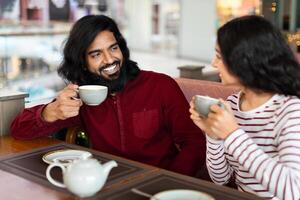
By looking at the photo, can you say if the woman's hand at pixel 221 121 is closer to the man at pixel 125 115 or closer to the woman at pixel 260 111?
the woman at pixel 260 111

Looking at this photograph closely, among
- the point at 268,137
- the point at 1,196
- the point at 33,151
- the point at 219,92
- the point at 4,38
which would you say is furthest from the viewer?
the point at 4,38

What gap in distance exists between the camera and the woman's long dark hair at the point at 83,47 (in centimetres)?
186

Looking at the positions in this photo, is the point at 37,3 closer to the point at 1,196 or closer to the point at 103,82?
the point at 103,82

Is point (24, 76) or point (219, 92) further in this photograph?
point (24, 76)

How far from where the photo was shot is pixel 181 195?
3.75 ft

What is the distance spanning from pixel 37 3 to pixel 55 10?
33cm

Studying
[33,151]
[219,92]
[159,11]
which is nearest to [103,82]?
[33,151]

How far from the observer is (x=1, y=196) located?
1212mm

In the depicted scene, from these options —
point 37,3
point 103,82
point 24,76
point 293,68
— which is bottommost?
point 24,76

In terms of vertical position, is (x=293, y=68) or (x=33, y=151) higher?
(x=293, y=68)

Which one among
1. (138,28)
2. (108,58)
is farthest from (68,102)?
(138,28)

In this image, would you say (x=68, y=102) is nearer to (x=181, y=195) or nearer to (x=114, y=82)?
(x=114, y=82)

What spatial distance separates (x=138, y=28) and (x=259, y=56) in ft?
25.0

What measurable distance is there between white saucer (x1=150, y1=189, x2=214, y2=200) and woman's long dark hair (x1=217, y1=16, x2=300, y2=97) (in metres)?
0.38
